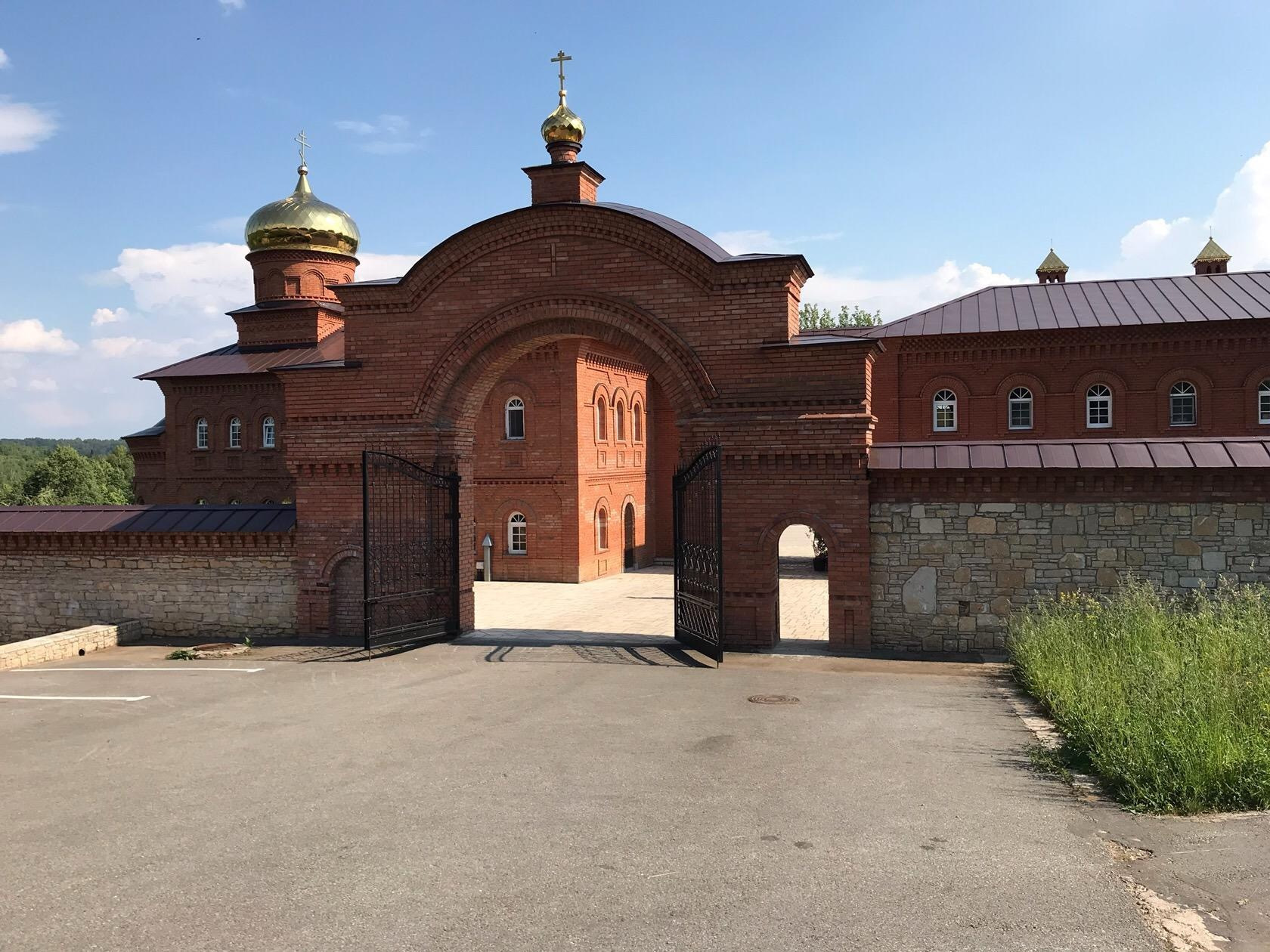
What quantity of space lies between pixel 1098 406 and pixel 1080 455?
13.4 meters

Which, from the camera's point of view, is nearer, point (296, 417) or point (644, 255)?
point (644, 255)

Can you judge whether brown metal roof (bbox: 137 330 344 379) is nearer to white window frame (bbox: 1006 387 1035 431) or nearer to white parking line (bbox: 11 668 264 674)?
white parking line (bbox: 11 668 264 674)

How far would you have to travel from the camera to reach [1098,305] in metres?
24.0

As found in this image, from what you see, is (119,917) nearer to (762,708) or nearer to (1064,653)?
(762,708)

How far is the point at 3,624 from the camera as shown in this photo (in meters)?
15.3

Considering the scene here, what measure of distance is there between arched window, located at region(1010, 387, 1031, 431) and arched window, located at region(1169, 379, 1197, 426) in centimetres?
310

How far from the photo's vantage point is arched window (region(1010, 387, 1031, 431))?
79.2ft

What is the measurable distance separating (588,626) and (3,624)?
9.11 m

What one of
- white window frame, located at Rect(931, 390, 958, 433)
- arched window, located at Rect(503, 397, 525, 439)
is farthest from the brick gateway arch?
white window frame, located at Rect(931, 390, 958, 433)

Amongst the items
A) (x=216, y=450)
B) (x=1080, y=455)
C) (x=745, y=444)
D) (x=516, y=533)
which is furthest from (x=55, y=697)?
(x=216, y=450)

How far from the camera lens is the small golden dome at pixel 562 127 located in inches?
549

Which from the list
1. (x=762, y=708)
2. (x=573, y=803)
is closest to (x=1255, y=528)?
(x=762, y=708)

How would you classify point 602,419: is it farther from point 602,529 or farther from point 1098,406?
point 1098,406

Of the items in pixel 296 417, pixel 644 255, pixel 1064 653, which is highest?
pixel 644 255
